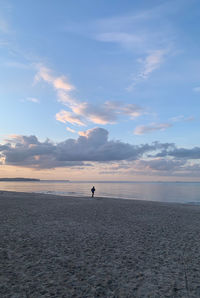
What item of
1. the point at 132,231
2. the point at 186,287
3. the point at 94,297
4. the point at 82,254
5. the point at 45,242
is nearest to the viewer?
the point at 94,297

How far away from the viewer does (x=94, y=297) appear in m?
5.72

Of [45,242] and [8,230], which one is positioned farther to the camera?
Answer: [8,230]

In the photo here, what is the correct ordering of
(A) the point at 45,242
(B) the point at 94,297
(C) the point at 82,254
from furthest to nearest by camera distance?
(A) the point at 45,242
(C) the point at 82,254
(B) the point at 94,297

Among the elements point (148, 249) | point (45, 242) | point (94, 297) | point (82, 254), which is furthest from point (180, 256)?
point (45, 242)

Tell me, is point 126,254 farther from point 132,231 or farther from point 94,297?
point 132,231

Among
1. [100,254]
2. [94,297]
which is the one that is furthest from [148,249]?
[94,297]

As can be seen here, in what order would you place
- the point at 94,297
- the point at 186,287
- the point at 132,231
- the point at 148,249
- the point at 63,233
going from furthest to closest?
the point at 132,231 → the point at 63,233 → the point at 148,249 → the point at 186,287 → the point at 94,297

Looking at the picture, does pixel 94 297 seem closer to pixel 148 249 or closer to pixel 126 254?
pixel 126 254

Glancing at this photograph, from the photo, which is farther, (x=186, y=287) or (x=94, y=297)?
(x=186, y=287)

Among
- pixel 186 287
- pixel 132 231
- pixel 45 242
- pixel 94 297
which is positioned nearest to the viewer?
pixel 94 297

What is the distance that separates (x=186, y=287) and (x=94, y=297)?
2.89m

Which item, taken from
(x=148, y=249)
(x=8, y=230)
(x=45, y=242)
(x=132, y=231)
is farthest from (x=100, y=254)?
(x=8, y=230)

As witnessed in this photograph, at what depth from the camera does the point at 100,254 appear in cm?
905

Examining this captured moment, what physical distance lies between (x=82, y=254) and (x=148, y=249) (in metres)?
3.18
